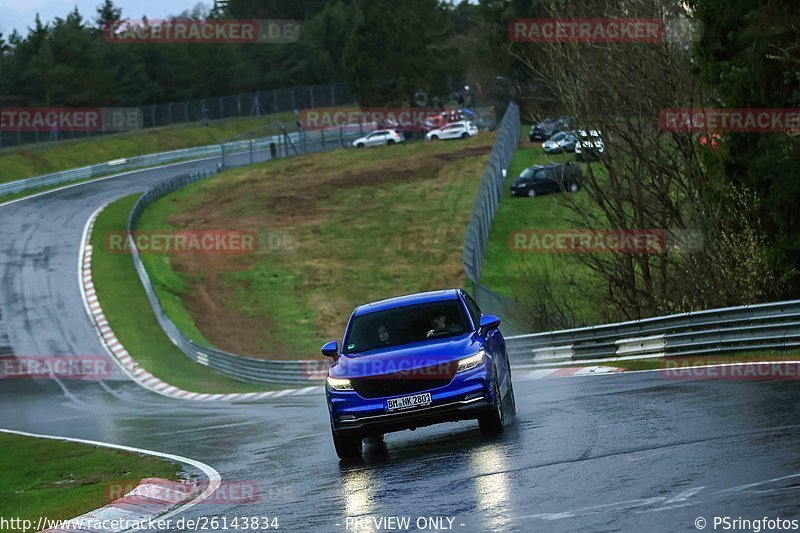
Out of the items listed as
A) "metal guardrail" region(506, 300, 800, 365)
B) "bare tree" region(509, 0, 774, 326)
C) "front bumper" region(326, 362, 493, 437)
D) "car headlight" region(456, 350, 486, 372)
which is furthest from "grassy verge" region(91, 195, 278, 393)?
"car headlight" region(456, 350, 486, 372)

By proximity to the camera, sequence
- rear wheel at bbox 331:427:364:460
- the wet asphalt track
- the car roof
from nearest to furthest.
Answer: the wet asphalt track → rear wheel at bbox 331:427:364:460 → the car roof

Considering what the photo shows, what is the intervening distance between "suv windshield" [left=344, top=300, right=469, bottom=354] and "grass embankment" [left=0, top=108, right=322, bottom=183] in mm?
67229

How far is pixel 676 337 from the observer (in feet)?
72.1

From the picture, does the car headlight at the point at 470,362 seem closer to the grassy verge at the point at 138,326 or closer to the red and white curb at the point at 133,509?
the red and white curb at the point at 133,509

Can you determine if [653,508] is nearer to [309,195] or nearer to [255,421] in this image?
[255,421]

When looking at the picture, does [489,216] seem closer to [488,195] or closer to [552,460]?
[488,195]

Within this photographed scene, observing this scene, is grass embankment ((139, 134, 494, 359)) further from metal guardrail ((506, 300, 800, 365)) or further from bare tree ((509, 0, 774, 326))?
metal guardrail ((506, 300, 800, 365))

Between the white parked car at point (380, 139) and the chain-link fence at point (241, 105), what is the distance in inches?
823

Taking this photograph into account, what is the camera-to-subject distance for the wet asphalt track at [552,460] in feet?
27.7

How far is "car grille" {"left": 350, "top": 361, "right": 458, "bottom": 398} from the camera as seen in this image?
1306 cm

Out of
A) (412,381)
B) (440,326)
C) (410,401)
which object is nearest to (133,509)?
(410,401)

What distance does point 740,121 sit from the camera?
21734mm

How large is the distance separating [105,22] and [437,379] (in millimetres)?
123380

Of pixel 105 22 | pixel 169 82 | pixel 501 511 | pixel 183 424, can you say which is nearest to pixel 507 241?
pixel 183 424
